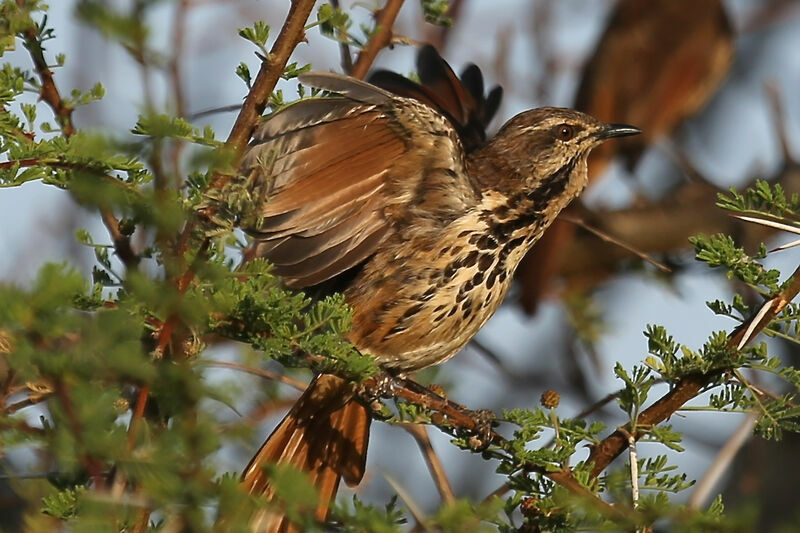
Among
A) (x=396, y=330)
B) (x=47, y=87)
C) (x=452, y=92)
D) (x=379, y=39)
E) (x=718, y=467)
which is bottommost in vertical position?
(x=718, y=467)

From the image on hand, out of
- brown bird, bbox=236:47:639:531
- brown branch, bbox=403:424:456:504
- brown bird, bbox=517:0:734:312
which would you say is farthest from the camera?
brown bird, bbox=517:0:734:312

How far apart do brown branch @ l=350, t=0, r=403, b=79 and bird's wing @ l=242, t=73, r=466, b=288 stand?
25cm

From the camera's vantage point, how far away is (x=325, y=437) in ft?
12.1

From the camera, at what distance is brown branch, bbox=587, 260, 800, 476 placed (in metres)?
2.40

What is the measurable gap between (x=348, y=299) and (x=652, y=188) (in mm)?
4207

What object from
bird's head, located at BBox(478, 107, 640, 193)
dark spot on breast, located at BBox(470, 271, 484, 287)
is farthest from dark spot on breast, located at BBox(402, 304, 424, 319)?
bird's head, located at BBox(478, 107, 640, 193)

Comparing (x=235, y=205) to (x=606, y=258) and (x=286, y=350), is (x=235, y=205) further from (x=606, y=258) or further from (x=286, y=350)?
(x=606, y=258)

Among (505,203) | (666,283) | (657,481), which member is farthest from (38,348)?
(666,283)

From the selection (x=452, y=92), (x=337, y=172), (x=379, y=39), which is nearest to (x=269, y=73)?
(x=337, y=172)

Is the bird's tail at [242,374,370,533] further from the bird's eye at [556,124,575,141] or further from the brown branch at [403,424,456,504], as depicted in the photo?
the bird's eye at [556,124,575,141]

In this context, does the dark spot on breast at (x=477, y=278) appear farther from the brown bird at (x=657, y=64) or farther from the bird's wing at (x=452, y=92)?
the brown bird at (x=657, y=64)

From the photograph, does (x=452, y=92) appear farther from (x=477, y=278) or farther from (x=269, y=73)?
(x=269, y=73)

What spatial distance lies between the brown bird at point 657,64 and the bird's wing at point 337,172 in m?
3.96

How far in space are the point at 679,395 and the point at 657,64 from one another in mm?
5582
